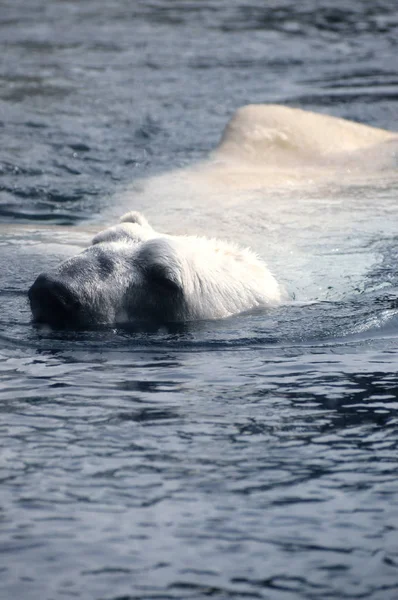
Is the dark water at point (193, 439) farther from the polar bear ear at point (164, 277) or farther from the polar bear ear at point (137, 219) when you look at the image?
the polar bear ear at point (137, 219)

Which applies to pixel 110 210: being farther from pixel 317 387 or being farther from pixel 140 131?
pixel 317 387

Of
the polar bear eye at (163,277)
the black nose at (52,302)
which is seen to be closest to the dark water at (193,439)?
the black nose at (52,302)

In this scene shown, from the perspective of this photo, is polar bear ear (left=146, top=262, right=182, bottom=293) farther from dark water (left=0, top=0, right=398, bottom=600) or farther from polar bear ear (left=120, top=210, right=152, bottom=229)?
polar bear ear (left=120, top=210, right=152, bottom=229)

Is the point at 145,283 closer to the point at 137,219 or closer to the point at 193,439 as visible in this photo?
the point at 137,219

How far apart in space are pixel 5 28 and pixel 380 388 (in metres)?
12.9

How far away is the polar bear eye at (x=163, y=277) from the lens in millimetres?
5859

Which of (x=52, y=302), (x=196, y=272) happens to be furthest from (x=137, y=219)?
(x=52, y=302)

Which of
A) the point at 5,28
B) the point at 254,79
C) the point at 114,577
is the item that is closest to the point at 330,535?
the point at 114,577

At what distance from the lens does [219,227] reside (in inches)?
319

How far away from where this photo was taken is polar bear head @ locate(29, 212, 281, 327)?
5.74 metres

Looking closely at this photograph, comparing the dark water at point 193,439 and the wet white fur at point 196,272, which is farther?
the wet white fur at point 196,272

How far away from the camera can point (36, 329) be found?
591 centimetres

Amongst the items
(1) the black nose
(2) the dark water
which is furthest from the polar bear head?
(2) the dark water

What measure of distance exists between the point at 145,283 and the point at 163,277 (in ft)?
0.39
